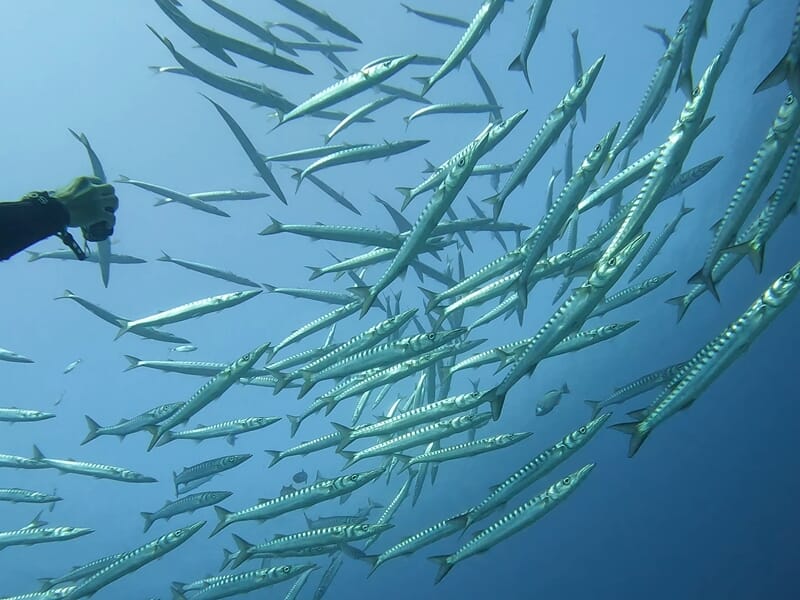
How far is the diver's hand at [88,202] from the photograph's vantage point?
374 centimetres

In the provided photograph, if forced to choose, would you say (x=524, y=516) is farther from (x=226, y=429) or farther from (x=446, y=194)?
(x=226, y=429)

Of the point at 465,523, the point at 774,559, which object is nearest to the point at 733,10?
the point at 465,523

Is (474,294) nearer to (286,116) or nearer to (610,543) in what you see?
(286,116)

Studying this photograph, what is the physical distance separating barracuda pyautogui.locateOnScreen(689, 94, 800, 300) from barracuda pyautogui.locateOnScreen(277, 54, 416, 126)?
3269 mm

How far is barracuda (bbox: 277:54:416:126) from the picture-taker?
5.42m

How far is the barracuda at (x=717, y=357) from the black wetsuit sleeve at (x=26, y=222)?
153 inches

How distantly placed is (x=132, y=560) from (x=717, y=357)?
600 centimetres

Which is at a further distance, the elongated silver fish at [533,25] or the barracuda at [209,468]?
the barracuda at [209,468]

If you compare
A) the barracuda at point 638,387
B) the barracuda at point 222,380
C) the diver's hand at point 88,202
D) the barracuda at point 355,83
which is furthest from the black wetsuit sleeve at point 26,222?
the barracuda at point 638,387

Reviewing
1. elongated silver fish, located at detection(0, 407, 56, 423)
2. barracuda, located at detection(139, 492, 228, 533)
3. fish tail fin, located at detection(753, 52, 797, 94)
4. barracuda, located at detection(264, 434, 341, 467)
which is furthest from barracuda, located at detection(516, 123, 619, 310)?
elongated silver fish, located at detection(0, 407, 56, 423)

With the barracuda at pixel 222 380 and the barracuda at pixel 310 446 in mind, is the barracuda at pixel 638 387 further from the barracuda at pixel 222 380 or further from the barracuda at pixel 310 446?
the barracuda at pixel 222 380

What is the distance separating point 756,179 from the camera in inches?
141

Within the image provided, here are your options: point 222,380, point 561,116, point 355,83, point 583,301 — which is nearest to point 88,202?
point 222,380

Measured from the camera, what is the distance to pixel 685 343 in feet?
101
